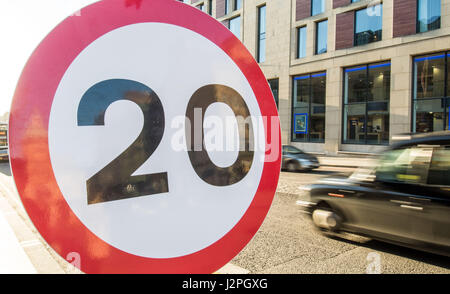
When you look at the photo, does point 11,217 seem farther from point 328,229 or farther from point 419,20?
point 419,20

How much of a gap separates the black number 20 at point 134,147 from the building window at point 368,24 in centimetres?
2347

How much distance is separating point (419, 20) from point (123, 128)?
919 inches

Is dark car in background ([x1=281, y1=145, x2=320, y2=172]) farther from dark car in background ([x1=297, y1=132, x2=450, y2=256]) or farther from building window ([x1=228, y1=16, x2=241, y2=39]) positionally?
building window ([x1=228, y1=16, x2=241, y2=39])

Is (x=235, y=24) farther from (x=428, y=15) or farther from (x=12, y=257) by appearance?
(x=12, y=257)

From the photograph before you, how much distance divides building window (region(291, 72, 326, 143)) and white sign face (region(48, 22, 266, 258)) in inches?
936

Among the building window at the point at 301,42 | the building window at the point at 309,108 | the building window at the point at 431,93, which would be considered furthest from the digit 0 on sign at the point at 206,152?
the building window at the point at 301,42

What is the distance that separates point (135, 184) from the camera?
32.9 inches

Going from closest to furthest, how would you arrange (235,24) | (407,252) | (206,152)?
(206,152) → (407,252) → (235,24)

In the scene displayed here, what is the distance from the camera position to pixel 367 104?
2112 centimetres

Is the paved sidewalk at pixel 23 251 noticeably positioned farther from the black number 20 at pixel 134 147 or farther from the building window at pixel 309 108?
the building window at pixel 309 108

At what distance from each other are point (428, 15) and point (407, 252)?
19.7 metres

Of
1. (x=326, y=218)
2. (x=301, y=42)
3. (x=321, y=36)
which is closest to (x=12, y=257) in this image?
(x=326, y=218)

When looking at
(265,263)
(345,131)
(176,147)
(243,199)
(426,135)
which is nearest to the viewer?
(176,147)

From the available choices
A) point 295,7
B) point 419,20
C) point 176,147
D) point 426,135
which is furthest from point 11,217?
point 295,7
